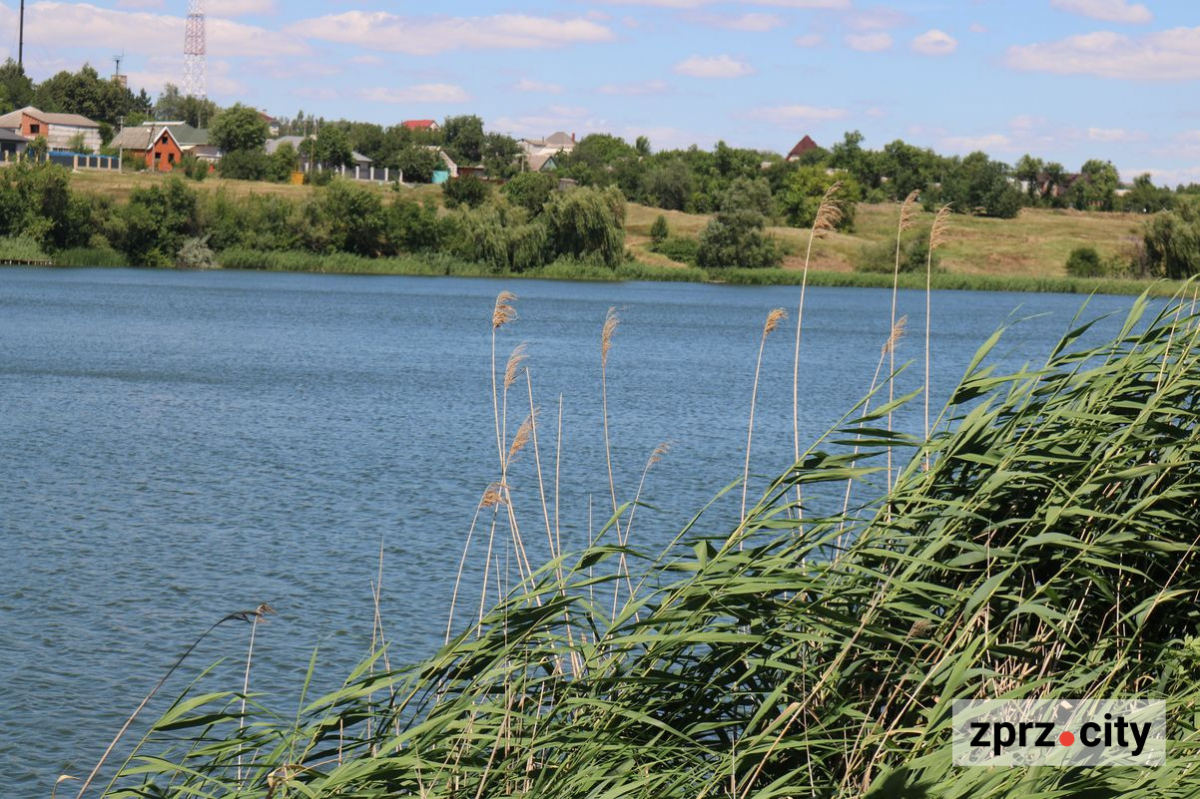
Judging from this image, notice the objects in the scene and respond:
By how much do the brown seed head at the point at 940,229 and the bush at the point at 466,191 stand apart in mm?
97375

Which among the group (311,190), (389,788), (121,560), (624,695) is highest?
(311,190)

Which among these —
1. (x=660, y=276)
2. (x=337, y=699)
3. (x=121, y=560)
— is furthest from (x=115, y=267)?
(x=337, y=699)

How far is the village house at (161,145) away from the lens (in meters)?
129

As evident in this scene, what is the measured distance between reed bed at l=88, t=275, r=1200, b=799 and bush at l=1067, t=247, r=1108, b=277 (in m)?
100

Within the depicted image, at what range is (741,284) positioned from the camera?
94.5 meters

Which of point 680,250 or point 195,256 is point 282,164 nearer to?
point 195,256

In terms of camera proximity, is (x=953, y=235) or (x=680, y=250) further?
(x=680, y=250)

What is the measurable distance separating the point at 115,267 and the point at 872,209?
75.5m

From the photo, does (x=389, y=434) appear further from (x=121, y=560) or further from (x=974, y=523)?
(x=974, y=523)

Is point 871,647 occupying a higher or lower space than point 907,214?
lower

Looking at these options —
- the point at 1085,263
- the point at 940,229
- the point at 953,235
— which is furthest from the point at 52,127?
the point at 940,229

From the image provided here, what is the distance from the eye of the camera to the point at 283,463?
21.9 m
